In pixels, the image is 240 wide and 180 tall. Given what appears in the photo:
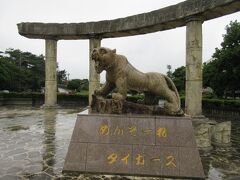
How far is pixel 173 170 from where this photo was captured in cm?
557

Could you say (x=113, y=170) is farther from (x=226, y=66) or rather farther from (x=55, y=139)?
(x=226, y=66)


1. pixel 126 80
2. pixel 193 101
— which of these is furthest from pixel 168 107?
pixel 193 101

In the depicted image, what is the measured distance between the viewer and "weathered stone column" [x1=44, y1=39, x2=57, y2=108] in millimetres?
19359

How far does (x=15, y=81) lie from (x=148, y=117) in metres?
39.4

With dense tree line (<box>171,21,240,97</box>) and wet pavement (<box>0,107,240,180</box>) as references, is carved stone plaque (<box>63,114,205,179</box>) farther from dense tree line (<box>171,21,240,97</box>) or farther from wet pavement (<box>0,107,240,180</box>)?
dense tree line (<box>171,21,240,97</box>)

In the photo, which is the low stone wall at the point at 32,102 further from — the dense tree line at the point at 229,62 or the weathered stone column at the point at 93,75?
the dense tree line at the point at 229,62

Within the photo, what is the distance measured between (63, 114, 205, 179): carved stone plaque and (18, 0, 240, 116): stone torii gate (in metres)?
7.62

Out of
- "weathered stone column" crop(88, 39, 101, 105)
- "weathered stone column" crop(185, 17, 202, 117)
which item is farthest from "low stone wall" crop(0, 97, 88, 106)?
"weathered stone column" crop(185, 17, 202, 117)

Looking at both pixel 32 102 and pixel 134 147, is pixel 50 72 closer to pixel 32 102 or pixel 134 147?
pixel 32 102

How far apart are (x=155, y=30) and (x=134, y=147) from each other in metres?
11.0

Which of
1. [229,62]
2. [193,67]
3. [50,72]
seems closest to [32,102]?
[50,72]

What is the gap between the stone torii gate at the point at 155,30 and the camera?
1246 cm

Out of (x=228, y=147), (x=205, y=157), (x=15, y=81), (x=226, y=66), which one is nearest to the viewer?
(x=205, y=157)

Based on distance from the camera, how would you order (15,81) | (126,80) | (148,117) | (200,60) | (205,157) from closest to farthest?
(148,117) < (126,80) < (205,157) < (200,60) < (15,81)
